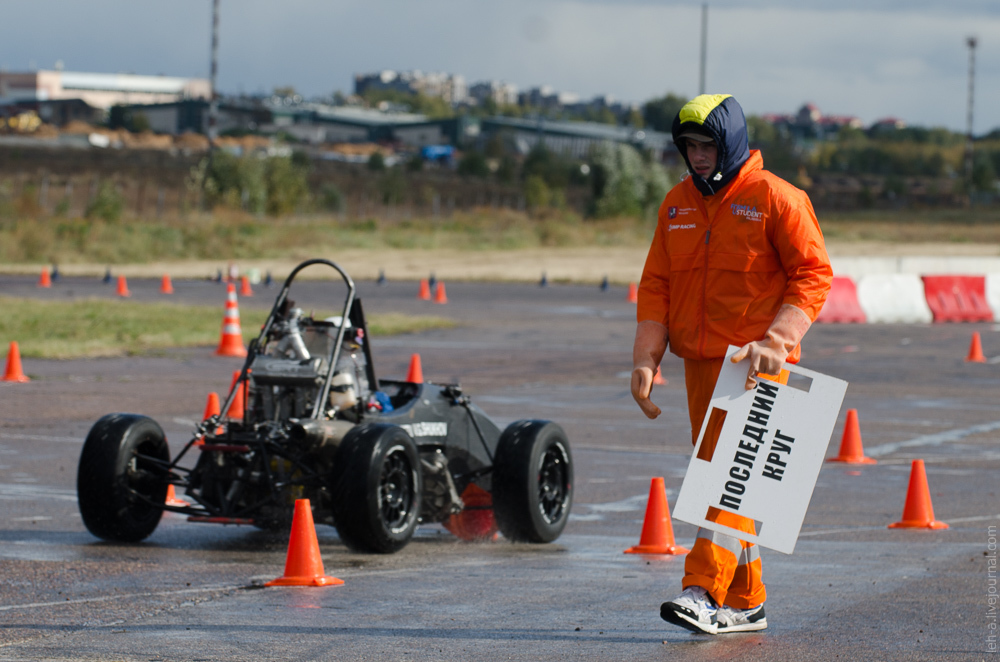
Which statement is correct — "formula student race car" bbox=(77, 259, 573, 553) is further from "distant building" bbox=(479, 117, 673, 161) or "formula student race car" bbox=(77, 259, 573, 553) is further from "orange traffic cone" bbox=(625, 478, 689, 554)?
"distant building" bbox=(479, 117, 673, 161)

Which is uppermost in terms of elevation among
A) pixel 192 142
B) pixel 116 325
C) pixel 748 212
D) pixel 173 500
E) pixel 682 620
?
pixel 192 142

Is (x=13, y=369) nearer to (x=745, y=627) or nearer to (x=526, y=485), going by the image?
(x=526, y=485)

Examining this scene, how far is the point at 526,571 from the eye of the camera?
7.77 metres

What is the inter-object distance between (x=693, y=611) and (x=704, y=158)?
1778mm

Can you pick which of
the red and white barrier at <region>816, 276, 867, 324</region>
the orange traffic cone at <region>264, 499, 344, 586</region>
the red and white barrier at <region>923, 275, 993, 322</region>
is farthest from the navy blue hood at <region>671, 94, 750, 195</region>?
the red and white barrier at <region>923, 275, 993, 322</region>

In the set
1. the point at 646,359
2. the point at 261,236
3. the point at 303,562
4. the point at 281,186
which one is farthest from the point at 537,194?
the point at 646,359

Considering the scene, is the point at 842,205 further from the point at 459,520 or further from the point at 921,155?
the point at 459,520

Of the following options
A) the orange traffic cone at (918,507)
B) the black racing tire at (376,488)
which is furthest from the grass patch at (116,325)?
the orange traffic cone at (918,507)

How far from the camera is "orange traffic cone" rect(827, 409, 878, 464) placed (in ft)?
41.5

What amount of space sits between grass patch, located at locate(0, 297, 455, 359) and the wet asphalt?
379cm

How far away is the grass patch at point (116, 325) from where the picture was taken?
67.5ft

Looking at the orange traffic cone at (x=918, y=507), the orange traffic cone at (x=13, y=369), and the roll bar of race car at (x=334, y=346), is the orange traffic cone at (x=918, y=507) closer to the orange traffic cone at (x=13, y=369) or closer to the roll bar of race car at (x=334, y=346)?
the roll bar of race car at (x=334, y=346)

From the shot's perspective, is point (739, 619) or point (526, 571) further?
point (526, 571)

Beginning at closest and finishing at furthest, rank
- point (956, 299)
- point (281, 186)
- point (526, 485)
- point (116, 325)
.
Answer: point (526, 485) → point (116, 325) → point (956, 299) → point (281, 186)
